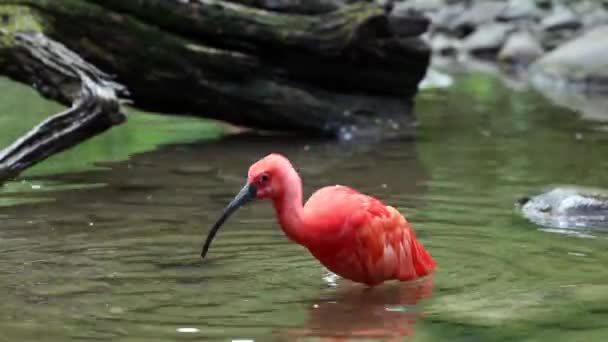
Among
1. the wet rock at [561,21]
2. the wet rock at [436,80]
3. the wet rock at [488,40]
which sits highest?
the wet rock at [561,21]

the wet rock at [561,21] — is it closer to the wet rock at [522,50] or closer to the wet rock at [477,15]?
the wet rock at [522,50]

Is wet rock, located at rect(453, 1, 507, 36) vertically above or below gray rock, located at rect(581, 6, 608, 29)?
below

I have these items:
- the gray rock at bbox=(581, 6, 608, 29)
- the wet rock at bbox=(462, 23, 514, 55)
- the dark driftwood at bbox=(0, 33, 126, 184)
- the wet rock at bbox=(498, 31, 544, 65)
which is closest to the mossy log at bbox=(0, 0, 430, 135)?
the dark driftwood at bbox=(0, 33, 126, 184)

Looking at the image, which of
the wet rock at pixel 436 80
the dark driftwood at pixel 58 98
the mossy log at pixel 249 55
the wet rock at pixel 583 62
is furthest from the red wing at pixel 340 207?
the wet rock at pixel 583 62

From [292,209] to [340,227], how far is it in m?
0.32

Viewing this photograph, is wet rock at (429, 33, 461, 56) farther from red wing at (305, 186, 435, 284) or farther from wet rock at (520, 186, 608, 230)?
red wing at (305, 186, 435, 284)

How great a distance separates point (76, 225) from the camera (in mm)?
8008

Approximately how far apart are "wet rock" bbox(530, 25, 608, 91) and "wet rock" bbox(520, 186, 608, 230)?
11.4 metres

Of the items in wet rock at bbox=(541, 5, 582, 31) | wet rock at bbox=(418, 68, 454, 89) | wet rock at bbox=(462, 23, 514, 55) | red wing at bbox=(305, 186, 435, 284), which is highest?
wet rock at bbox=(541, 5, 582, 31)

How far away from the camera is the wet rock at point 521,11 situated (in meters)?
27.8

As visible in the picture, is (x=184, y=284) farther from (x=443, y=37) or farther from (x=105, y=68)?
(x=443, y=37)

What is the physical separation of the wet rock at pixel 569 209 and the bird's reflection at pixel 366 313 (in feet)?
6.64

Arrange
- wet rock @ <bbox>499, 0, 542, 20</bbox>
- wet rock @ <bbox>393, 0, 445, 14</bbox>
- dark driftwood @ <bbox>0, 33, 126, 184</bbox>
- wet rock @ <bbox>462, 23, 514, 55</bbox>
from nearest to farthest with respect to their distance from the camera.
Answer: dark driftwood @ <bbox>0, 33, 126, 184</bbox>
wet rock @ <bbox>462, 23, 514, 55</bbox>
wet rock @ <bbox>499, 0, 542, 20</bbox>
wet rock @ <bbox>393, 0, 445, 14</bbox>

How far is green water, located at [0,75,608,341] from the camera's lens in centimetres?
535
